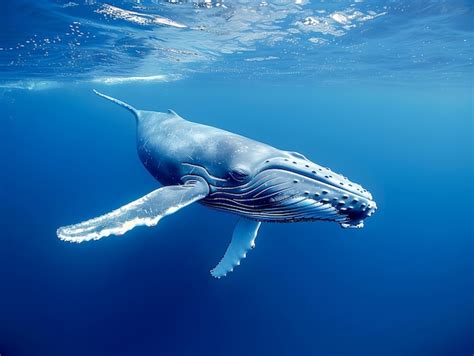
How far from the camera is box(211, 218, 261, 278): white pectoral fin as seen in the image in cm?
749

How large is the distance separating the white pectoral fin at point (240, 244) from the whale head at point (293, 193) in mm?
1557

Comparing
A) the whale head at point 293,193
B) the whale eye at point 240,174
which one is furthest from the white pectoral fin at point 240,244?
the whale eye at point 240,174

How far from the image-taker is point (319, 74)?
124ft

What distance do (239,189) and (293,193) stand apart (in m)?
1.08

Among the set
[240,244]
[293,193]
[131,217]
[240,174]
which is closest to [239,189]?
[240,174]

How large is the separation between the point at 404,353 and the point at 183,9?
18.9 m

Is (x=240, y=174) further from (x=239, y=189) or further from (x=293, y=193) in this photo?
(x=293, y=193)

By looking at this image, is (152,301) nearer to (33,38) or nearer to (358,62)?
(33,38)

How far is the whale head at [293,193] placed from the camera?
4742mm

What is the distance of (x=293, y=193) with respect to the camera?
4.95 meters

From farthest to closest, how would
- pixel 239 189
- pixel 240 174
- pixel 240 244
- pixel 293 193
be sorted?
pixel 240 244, pixel 239 189, pixel 240 174, pixel 293 193

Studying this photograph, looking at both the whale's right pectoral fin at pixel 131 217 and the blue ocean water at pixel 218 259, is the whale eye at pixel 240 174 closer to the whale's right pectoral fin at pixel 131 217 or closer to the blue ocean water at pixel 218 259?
the whale's right pectoral fin at pixel 131 217

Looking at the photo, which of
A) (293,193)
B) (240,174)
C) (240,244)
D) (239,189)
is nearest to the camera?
(293,193)

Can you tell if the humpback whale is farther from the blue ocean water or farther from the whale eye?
the blue ocean water
